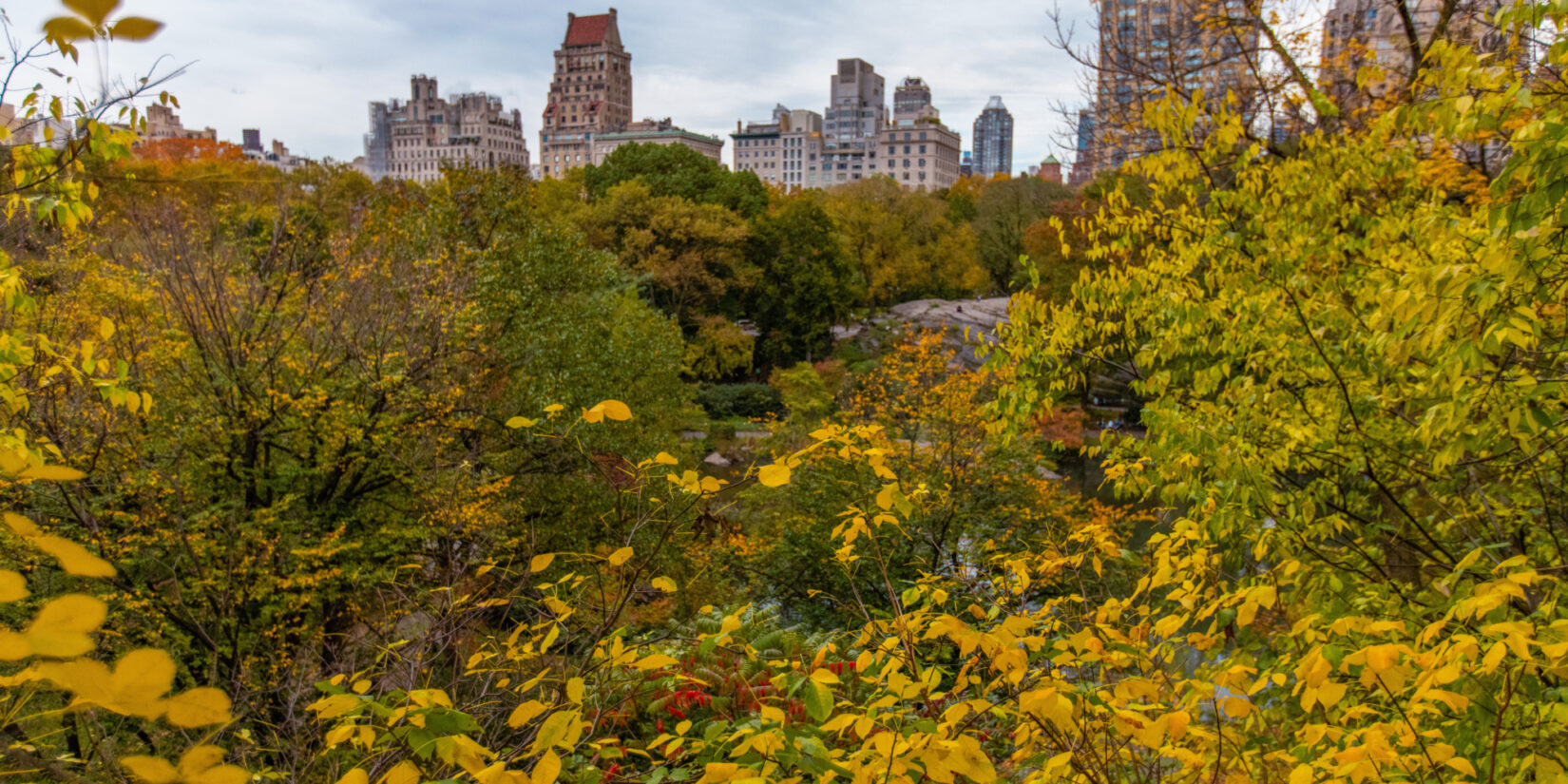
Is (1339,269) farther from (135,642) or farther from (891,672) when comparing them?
(135,642)

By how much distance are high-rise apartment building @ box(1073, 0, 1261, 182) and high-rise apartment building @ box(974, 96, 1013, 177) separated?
188360mm

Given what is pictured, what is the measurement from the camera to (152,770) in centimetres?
97

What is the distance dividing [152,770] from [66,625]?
0.61 ft

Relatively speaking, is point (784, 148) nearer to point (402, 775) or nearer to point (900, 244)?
point (900, 244)

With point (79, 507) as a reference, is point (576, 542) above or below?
below

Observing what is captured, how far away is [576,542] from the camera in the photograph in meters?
12.1

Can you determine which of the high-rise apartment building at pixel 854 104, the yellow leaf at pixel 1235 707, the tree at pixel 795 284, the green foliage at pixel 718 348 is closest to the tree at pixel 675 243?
the green foliage at pixel 718 348

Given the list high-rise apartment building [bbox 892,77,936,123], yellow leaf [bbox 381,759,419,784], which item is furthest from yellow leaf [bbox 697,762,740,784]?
high-rise apartment building [bbox 892,77,936,123]

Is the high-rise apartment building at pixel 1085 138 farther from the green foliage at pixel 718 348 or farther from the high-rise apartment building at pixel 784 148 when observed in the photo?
the high-rise apartment building at pixel 784 148

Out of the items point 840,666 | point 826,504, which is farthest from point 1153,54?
point 840,666

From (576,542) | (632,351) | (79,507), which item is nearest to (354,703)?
(79,507)

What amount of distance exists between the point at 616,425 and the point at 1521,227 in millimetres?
11451

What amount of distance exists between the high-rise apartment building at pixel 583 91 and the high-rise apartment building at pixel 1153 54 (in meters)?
126

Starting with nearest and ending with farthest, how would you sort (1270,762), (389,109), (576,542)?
(1270,762)
(576,542)
(389,109)
